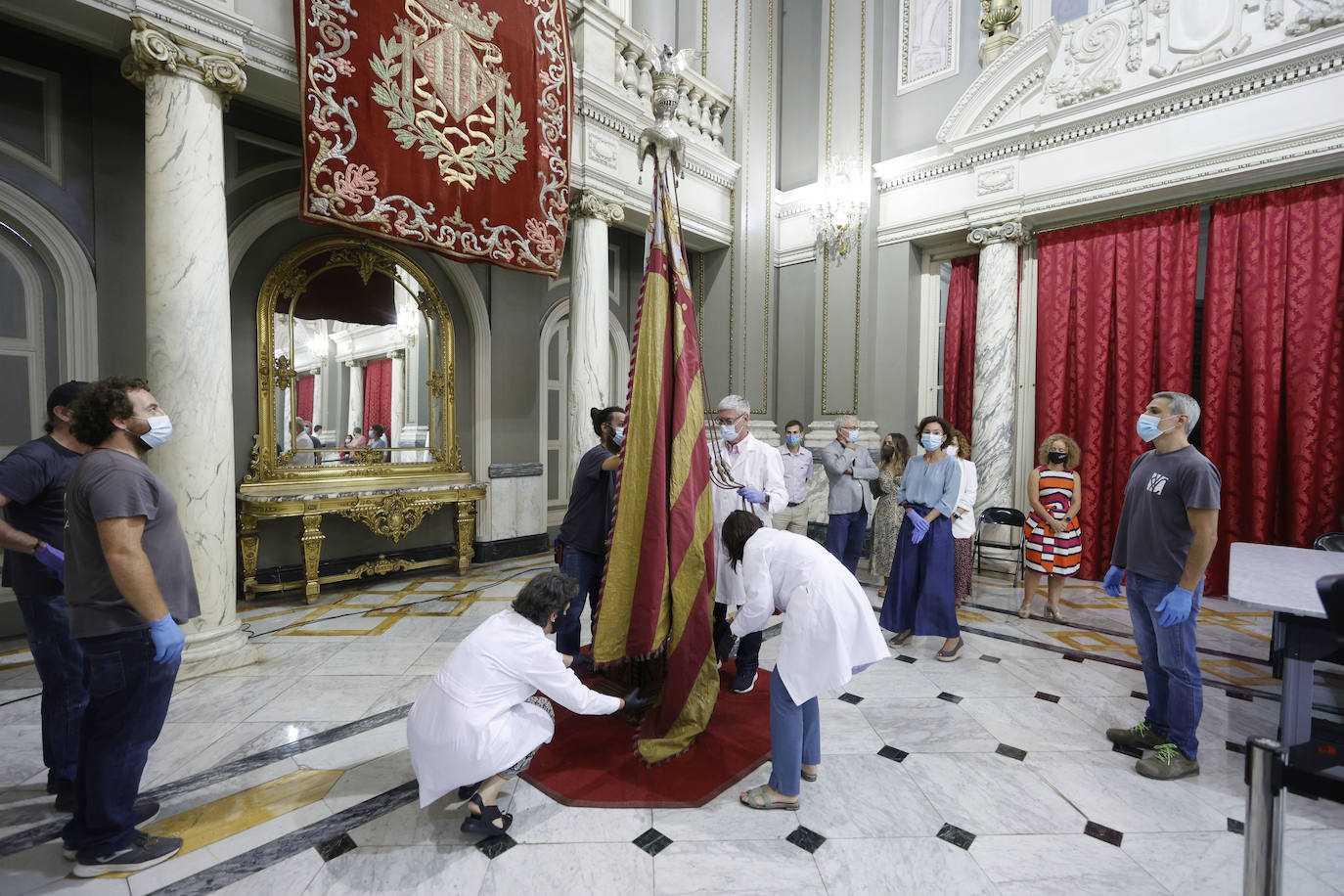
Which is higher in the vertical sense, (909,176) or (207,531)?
(909,176)

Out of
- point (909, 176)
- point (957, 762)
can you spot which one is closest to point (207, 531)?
point (957, 762)

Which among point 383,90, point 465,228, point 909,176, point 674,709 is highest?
point 909,176

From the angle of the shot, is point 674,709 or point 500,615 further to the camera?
point 674,709

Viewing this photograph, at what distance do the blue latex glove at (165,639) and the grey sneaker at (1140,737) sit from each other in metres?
3.59

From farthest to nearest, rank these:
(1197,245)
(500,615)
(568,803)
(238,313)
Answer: (1197,245) → (238,313) → (568,803) → (500,615)

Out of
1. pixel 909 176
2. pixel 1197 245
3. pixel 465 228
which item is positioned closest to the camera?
pixel 465 228

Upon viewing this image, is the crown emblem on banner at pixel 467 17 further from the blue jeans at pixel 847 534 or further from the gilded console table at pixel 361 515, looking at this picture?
the blue jeans at pixel 847 534

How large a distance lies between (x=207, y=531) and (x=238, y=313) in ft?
7.26

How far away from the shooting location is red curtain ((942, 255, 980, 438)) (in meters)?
6.20

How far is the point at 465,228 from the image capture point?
14.4ft

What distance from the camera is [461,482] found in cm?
558

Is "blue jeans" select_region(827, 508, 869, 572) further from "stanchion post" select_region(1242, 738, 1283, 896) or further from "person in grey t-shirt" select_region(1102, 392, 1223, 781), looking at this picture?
"stanchion post" select_region(1242, 738, 1283, 896)

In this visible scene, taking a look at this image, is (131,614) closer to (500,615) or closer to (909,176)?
(500,615)

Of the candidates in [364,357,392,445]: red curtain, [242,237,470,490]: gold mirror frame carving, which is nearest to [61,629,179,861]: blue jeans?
[242,237,470,490]: gold mirror frame carving
